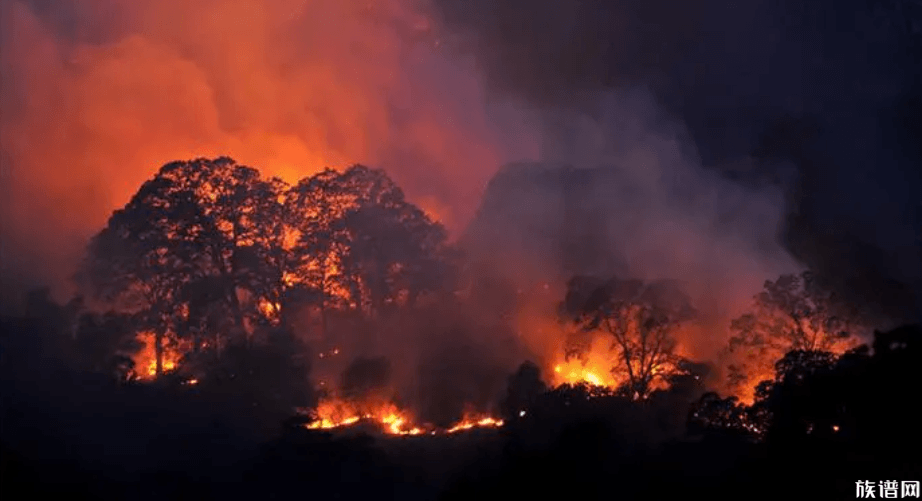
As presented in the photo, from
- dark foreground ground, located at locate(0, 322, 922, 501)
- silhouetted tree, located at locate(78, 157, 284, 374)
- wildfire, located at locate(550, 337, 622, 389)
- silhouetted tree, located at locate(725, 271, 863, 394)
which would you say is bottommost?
dark foreground ground, located at locate(0, 322, 922, 501)

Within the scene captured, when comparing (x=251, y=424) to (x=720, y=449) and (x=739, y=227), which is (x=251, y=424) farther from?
(x=739, y=227)

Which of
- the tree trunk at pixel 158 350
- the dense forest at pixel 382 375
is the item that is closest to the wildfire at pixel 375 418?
the dense forest at pixel 382 375

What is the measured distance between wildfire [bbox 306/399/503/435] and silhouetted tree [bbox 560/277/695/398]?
7.31m

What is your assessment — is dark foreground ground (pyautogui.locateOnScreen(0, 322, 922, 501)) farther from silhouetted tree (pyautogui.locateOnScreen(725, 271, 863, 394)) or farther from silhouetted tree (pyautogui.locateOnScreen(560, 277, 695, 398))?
silhouetted tree (pyautogui.locateOnScreen(725, 271, 863, 394))

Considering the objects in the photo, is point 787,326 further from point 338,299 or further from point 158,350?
point 158,350

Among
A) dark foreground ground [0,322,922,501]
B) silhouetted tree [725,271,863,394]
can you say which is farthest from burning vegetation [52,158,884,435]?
dark foreground ground [0,322,922,501]

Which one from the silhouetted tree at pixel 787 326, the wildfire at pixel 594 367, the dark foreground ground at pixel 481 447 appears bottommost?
the dark foreground ground at pixel 481 447

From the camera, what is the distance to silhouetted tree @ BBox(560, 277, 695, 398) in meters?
47.0

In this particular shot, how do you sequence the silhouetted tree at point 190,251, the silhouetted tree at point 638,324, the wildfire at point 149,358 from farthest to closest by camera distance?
the wildfire at point 149,358
the silhouetted tree at point 190,251
the silhouetted tree at point 638,324

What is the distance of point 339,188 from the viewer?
193 ft

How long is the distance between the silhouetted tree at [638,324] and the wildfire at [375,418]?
288 inches

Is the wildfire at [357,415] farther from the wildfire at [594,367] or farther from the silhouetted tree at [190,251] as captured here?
the wildfire at [594,367]

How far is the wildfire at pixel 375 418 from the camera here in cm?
4628

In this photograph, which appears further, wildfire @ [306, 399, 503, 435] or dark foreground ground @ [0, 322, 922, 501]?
wildfire @ [306, 399, 503, 435]
